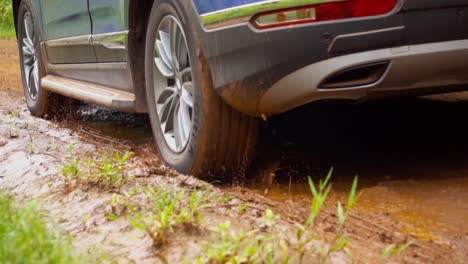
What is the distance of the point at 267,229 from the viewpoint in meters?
2.07

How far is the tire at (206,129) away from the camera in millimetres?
2926

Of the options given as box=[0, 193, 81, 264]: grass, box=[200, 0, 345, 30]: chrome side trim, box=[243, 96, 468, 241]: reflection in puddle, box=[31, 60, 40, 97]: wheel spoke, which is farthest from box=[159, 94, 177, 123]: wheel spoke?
box=[31, 60, 40, 97]: wheel spoke

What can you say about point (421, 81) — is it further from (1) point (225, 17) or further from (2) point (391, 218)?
(1) point (225, 17)

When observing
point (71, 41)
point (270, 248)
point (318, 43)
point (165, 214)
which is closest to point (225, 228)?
point (270, 248)

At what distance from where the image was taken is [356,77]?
103 inches

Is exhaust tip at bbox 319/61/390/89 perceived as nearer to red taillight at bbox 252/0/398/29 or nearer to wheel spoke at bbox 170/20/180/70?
red taillight at bbox 252/0/398/29

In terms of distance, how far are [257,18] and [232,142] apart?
2.14 feet

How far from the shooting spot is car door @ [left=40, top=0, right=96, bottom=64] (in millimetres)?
4223

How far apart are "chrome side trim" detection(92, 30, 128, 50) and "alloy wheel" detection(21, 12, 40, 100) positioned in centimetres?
153

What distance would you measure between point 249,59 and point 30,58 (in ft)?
11.5

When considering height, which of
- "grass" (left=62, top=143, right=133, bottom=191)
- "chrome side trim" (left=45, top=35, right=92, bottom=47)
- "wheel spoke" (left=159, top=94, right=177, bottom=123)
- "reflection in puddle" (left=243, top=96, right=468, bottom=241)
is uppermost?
"chrome side trim" (left=45, top=35, right=92, bottom=47)

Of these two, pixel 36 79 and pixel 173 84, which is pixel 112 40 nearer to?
pixel 173 84

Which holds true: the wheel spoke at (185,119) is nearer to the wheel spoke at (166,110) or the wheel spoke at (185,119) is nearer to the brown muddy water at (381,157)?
the wheel spoke at (166,110)

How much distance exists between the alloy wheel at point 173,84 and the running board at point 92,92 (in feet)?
1.08
